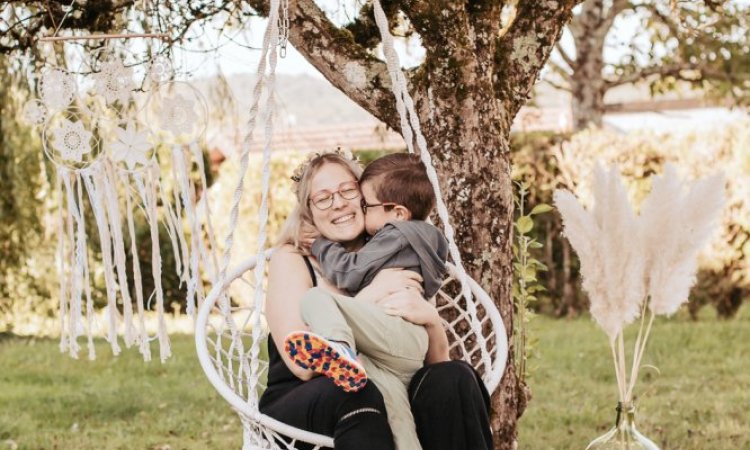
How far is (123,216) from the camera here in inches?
200

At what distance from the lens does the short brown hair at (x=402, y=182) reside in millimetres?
2344

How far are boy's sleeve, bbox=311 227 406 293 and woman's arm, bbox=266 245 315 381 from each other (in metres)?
0.06

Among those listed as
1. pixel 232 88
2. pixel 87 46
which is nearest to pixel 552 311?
pixel 232 88

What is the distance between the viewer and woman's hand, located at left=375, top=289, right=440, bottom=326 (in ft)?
7.06

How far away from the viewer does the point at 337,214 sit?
2.33 metres

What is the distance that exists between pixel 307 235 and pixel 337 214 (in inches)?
3.9

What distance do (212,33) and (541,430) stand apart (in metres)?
1.98

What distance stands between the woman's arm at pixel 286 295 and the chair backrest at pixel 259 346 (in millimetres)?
70

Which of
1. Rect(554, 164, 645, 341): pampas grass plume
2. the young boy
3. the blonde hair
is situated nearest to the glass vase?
Rect(554, 164, 645, 341): pampas grass plume

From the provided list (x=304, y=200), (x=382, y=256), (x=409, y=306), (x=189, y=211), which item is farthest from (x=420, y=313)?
(x=189, y=211)

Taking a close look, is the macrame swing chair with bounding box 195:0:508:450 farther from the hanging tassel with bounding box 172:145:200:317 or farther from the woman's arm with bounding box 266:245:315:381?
the hanging tassel with bounding box 172:145:200:317

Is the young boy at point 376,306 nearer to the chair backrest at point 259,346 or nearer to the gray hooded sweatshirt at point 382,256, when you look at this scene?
the gray hooded sweatshirt at point 382,256

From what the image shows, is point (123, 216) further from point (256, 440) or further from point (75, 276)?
point (256, 440)

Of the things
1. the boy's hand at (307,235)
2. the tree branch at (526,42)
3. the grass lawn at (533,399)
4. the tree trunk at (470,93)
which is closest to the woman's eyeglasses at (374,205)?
the boy's hand at (307,235)
